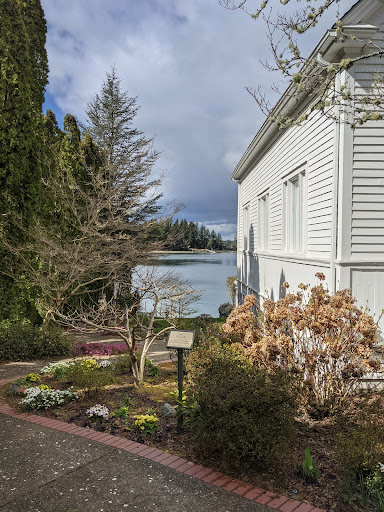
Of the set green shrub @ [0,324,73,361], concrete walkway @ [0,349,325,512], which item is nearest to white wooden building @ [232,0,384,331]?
concrete walkway @ [0,349,325,512]

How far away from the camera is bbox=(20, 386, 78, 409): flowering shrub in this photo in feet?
17.7

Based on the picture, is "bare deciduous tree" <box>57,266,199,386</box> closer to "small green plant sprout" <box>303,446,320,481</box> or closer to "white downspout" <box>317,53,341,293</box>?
"white downspout" <box>317,53,341,293</box>

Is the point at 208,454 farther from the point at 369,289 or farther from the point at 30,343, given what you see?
the point at 30,343

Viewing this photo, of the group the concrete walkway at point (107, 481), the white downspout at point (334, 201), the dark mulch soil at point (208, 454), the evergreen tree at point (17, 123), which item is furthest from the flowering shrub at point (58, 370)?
the white downspout at point (334, 201)

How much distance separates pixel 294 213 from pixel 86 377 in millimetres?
5600

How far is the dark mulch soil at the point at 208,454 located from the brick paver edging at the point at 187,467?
3.7 inches

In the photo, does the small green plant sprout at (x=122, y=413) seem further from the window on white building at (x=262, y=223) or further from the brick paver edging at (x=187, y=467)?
the window on white building at (x=262, y=223)

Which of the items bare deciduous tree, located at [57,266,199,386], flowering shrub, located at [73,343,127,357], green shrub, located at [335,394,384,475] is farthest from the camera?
flowering shrub, located at [73,343,127,357]

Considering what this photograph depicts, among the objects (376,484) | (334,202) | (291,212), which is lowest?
(376,484)

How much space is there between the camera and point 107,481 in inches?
137

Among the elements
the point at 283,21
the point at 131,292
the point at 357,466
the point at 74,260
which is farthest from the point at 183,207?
the point at 357,466

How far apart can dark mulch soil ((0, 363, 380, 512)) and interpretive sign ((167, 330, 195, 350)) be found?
95 cm

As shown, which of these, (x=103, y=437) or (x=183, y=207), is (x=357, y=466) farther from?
(x=183, y=207)

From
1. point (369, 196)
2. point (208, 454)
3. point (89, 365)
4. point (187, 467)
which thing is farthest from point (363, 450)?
point (89, 365)
